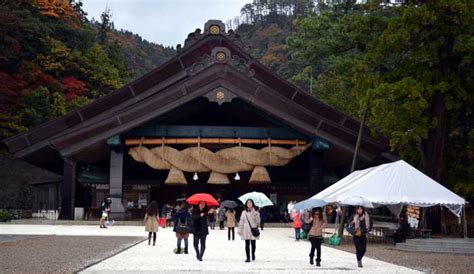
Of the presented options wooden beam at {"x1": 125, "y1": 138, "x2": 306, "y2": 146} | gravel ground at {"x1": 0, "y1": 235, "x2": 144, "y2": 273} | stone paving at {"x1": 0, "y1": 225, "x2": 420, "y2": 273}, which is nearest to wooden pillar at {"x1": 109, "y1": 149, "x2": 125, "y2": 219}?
wooden beam at {"x1": 125, "y1": 138, "x2": 306, "y2": 146}

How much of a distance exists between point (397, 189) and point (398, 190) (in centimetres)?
6

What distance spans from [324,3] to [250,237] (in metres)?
27.0

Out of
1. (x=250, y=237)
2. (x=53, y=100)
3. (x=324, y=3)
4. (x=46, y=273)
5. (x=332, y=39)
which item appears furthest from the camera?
(x=53, y=100)

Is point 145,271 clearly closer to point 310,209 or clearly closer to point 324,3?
point 310,209

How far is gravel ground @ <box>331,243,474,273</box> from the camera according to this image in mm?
14417

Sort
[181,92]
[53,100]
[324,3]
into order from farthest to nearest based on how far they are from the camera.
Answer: [53,100], [324,3], [181,92]

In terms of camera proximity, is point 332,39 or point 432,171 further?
point 332,39

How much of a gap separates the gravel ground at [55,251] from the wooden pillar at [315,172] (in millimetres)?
14419

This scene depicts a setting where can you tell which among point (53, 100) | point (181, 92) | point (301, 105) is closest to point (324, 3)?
point (301, 105)

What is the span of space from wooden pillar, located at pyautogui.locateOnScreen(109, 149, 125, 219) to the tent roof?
580 inches

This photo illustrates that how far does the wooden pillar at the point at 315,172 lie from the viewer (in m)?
35.3

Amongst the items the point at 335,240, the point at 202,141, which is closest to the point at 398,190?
the point at 335,240

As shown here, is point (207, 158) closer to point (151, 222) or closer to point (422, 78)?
point (422, 78)

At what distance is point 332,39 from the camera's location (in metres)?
31.6
